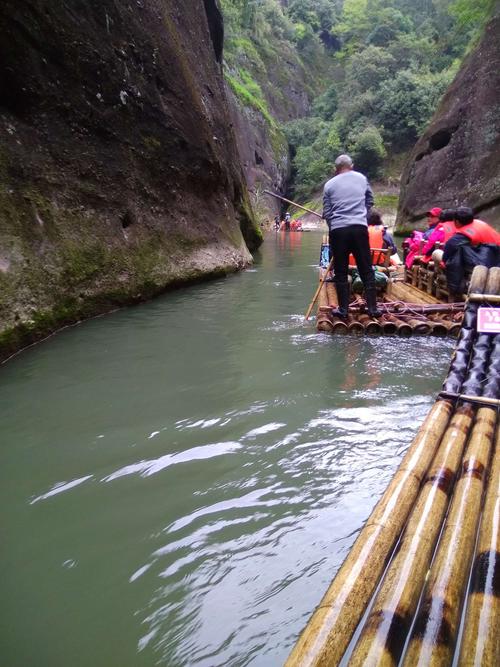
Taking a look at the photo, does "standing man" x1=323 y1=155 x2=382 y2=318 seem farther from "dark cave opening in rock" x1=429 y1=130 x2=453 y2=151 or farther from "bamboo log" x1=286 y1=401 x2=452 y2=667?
"dark cave opening in rock" x1=429 y1=130 x2=453 y2=151

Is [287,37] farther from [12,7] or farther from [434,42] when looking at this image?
[12,7]

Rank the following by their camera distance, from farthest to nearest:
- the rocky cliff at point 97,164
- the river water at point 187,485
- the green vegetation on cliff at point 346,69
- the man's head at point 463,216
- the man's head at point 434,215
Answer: the green vegetation on cliff at point 346,69
the man's head at point 434,215
the man's head at point 463,216
the rocky cliff at point 97,164
the river water at point 187,485

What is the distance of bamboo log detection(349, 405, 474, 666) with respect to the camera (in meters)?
1.32

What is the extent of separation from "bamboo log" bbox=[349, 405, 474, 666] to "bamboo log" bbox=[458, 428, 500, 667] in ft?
0.49

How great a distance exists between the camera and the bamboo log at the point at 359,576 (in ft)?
4.35

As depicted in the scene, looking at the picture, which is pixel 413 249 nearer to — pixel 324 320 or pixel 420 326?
pixel 420 326

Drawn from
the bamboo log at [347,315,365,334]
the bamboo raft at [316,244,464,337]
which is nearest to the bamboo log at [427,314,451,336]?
the bamboo raft at [316,244,464,337]

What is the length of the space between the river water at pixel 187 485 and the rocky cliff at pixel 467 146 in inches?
516

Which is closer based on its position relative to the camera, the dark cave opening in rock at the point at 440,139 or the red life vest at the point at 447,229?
the red life vest at the point at 447,229

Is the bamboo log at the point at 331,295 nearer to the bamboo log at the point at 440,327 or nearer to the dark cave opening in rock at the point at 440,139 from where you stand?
the bamboo log at the point at 440,327

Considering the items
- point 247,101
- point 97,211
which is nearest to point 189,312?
point 97,211

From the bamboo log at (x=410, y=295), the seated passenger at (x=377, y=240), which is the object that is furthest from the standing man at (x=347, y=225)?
the seated passenger at (x=377, y=240)

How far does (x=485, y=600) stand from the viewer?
4.82 feet

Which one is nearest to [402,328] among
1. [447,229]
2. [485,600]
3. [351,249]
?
[351,249]
